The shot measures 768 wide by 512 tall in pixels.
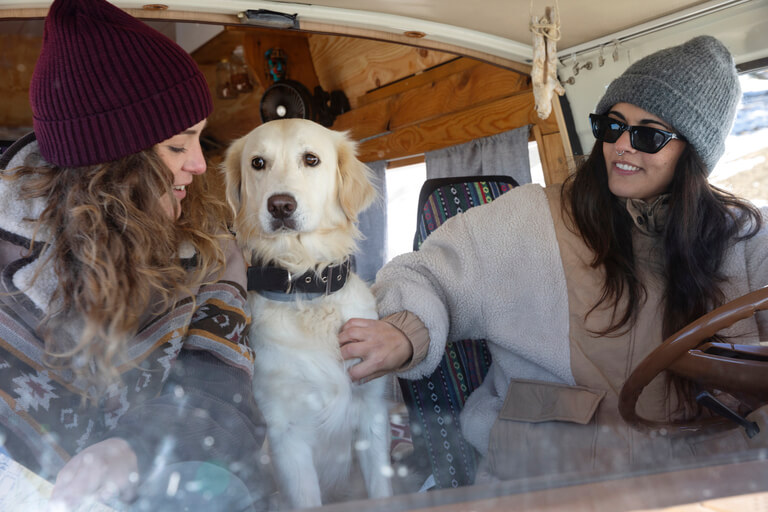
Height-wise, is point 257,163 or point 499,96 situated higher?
point 257,163

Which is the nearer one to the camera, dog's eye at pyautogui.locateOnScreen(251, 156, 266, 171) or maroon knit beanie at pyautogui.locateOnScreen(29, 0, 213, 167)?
maroon knit beanie at pyautogui.locateOnScreen(29, 0, 213, 167)

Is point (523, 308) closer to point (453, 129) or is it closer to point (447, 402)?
point (447, 402)

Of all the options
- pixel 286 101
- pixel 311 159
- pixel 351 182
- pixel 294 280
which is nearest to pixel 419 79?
pixel 286 101

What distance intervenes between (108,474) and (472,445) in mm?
984

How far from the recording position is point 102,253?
3.16 feet

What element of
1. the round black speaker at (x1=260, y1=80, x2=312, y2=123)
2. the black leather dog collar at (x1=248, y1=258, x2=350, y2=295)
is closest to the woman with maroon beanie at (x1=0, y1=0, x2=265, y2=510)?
the black leather dog collar at (x1=248, y1=258, x2=350, y2=295)

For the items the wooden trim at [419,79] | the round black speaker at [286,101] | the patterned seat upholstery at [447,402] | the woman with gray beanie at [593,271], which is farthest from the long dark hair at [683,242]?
the round black speaker at [286,101]

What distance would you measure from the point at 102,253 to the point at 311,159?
77 cm

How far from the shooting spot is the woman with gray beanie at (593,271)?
4.69 feet

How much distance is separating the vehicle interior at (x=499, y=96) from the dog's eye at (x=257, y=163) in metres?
0.11

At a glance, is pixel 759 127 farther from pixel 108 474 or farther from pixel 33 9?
pixel 33 9

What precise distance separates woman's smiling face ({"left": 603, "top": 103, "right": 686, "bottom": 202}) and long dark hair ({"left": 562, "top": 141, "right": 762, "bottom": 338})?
3 centimetres

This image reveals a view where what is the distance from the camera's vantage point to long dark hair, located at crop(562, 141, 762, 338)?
56.4 inches

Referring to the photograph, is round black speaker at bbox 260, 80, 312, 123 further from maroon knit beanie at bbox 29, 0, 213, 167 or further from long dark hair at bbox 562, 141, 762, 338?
maroon knit beanie at bbox 29, 0, 213, 167
